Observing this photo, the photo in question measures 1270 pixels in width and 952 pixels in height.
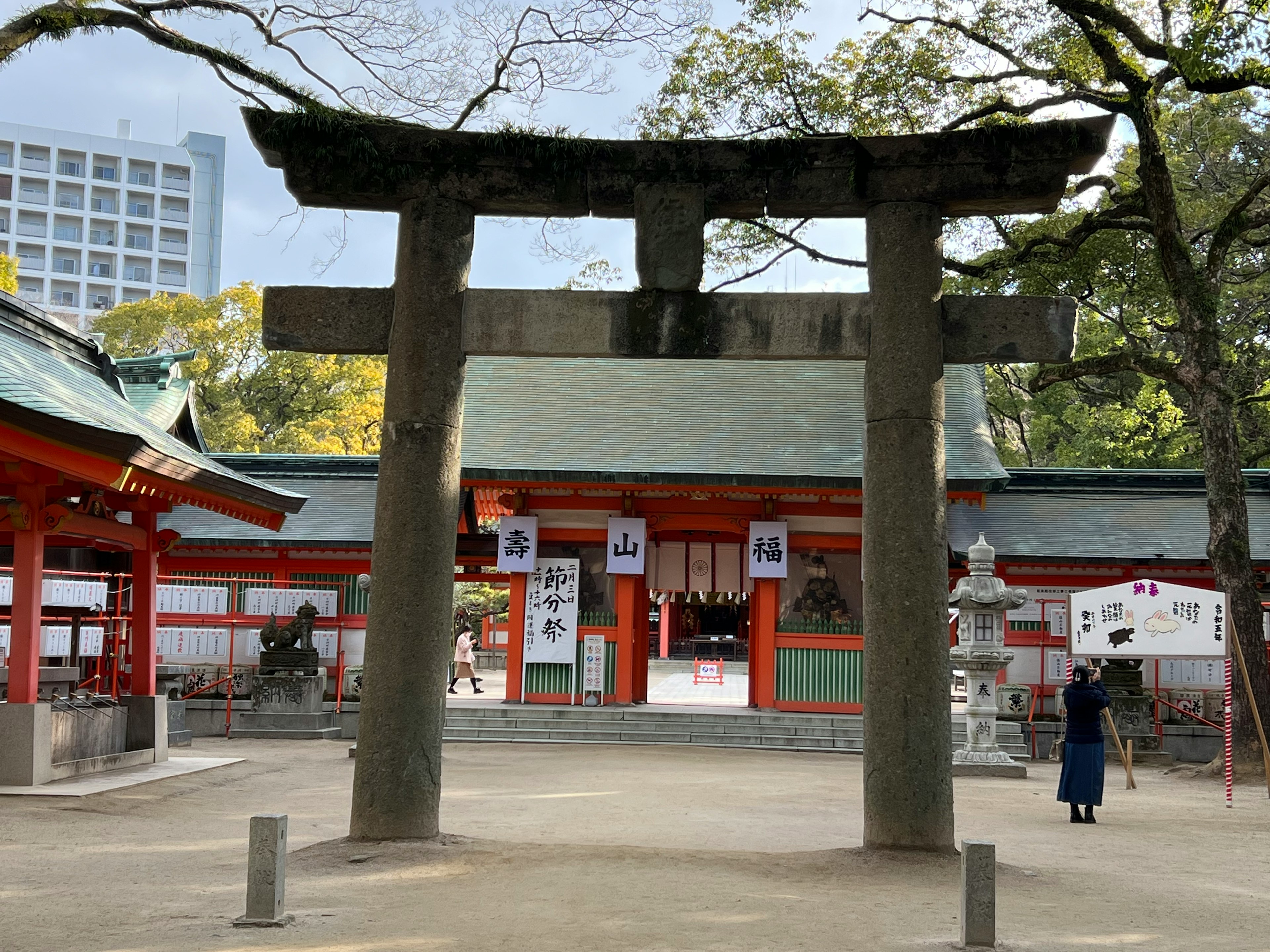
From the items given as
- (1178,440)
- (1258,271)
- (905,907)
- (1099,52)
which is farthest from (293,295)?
(1178,440)

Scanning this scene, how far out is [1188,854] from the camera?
9.83 m

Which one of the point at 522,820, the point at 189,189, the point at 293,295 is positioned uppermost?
the point at 189,189

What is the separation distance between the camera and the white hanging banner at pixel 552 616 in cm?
2058

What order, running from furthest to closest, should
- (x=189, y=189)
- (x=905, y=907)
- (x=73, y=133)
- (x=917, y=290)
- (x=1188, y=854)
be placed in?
1. (x=189, y=189)
2. (x=73, y=133)
3. (x=1188, y=854)
4. (x=917, y=290)
5. (x=905, y=907)

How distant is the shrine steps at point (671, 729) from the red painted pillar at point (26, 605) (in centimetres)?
806

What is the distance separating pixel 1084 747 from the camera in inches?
464

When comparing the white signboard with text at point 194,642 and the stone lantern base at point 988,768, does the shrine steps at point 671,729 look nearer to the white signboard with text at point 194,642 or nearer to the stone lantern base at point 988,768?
the stone lantern base at point 988,768

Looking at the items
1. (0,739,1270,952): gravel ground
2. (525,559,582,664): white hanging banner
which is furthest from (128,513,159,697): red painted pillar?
(525,559,582,664): white hanging banner

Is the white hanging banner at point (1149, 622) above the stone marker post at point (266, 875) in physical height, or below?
above

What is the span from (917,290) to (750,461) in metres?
12.2

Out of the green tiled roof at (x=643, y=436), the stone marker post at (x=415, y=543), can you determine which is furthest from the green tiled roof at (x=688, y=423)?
the stone marker post at (x=415, y=543)

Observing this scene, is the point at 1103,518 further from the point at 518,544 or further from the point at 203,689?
the point at 203,689

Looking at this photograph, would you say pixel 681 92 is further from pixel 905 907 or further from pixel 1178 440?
pixel 1178 440

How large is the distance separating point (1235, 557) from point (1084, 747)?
5.62m
